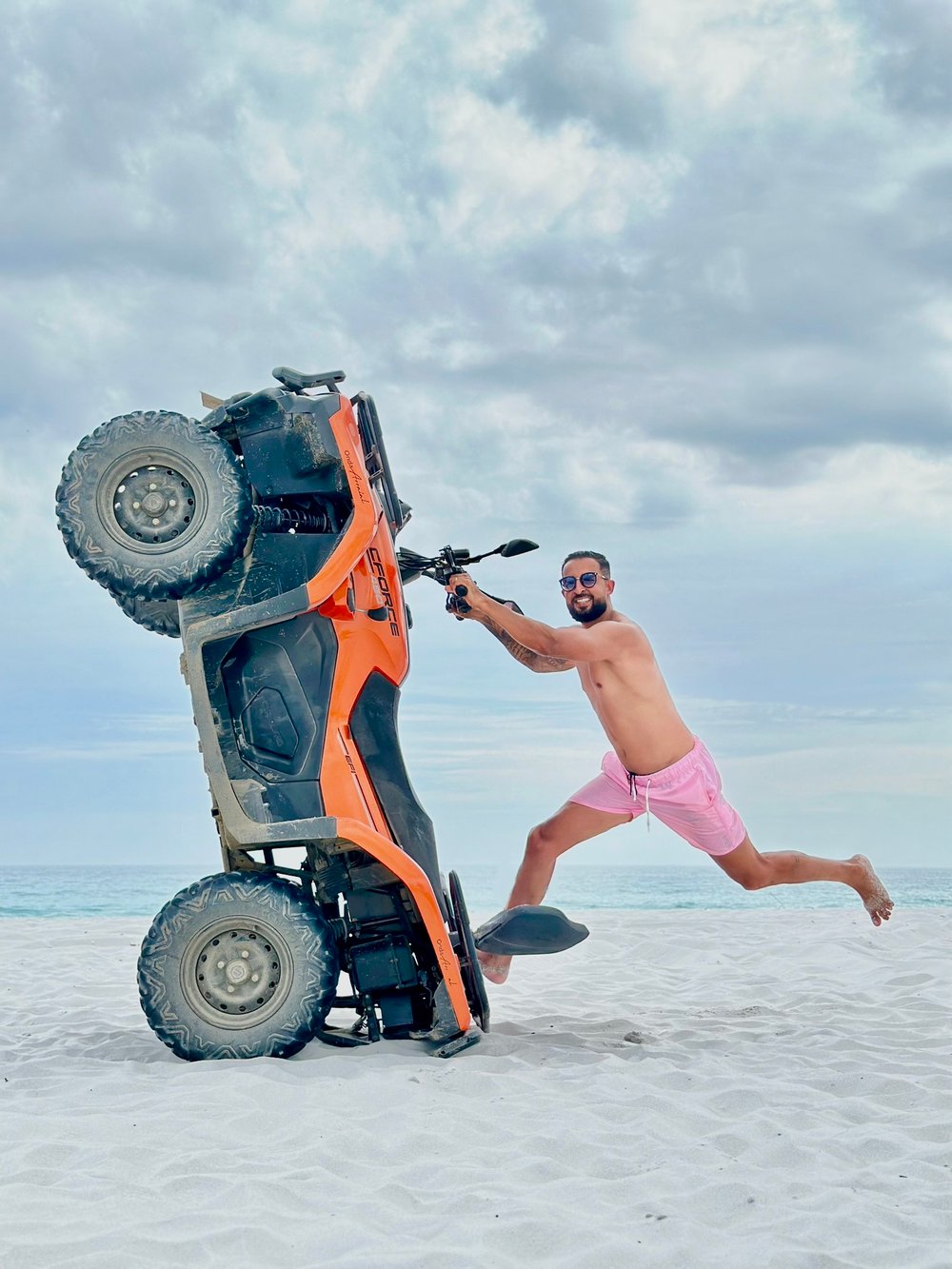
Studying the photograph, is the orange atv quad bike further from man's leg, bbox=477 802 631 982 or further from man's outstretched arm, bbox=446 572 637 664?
man's leg, bbox=477 802 631 982

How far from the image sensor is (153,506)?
4.93 metres

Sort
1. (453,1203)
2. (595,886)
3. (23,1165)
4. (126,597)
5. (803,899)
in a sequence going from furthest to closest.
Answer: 1. (595,886)
2. (803,899)
3. (126,597)
4. (23,1165)
5. (453,1203)

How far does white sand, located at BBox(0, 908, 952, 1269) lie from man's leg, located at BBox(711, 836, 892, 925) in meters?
0.57

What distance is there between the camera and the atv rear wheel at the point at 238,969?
4.77 metres

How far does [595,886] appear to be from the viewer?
125 feet

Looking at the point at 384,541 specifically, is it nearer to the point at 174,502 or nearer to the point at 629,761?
the point at 174,502

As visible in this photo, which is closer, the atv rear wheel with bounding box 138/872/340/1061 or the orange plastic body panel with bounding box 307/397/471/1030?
the atv rear wheel with bounding box 138/872/340/1061

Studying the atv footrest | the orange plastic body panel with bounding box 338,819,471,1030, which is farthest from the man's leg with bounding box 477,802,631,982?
the orange plastic body panel with bounding box 338,819,471,1030

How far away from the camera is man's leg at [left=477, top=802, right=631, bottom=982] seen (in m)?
6.35

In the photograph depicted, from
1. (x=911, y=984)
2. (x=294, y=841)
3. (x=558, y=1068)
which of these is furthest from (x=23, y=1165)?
(x=911, y=984)

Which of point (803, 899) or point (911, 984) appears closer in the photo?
point (911, 984)

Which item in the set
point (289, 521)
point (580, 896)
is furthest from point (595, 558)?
point (580, 896)

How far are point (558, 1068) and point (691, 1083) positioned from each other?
1.81 ft

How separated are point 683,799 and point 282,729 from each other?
2302 mm
